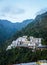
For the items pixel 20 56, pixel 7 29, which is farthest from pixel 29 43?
pixel 7 29

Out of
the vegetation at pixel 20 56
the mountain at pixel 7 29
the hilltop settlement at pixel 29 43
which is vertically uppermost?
the mountain at pixel 7 29

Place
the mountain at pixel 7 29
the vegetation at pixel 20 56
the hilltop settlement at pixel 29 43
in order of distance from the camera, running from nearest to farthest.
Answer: the vegetation at pixel 20 56 < the hilltop settlement at pixel 29 43 < the mountain at pixel 7 29

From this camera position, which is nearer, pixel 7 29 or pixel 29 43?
pixel 29 43

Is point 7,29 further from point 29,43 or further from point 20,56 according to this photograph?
point 20,56

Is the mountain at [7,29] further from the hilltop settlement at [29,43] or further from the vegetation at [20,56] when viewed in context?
the vegetation at [20,56]

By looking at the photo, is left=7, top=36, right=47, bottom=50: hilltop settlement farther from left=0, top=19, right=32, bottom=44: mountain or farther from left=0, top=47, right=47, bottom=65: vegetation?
left=0, top=19, right=32, bottom=44: mountain

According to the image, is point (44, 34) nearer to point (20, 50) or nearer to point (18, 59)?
point (20, 50)

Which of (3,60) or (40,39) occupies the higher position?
(40,39)

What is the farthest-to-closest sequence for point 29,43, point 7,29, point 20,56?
point 7,29 < point 29,43 < point 20,56

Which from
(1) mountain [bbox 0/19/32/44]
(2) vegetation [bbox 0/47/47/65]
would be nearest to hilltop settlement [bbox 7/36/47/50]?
(2) vegetation [bbox 0/47/47/65]

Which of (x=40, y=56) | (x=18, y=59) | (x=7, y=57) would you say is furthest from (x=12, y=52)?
(x=40, y=56)

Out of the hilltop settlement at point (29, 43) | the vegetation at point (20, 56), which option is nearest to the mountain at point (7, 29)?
the hilltop settlement at point (29, 43)
